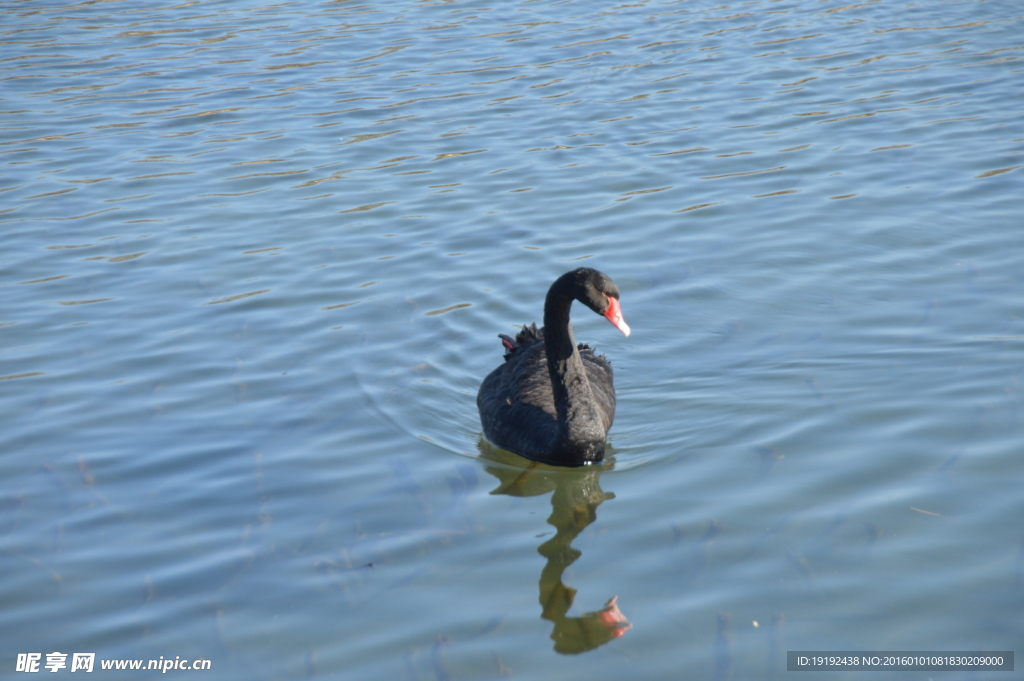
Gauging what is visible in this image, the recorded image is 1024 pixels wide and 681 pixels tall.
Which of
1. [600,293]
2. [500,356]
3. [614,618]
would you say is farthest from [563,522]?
[500,356]

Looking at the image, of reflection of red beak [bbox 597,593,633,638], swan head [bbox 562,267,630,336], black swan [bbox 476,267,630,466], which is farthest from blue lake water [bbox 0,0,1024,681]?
swan head [bbox 562,267,630,336]

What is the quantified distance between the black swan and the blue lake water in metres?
0.18

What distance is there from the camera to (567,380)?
6.13 m

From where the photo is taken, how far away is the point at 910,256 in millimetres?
8227

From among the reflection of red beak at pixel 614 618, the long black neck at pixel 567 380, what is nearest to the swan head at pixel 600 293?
the long black neck at pixel 567 380

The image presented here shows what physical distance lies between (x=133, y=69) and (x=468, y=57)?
4942mm

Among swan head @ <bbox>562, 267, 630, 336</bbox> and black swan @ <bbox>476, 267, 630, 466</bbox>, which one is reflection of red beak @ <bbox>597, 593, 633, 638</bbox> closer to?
black swan @ <bbox>476, 267, 630, 466</bbox>

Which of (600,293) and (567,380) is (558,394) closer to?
(567,380)

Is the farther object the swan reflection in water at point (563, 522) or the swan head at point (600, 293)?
the swan head at point (600, 293)

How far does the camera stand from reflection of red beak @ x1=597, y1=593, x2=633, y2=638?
14.7ft

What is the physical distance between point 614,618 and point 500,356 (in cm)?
325

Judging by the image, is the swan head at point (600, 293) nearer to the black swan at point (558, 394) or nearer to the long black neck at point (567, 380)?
the black swan at point (558, 394)

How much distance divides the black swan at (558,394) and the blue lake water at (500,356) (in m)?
0.18

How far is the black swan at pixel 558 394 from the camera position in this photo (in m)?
5.90
